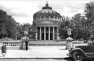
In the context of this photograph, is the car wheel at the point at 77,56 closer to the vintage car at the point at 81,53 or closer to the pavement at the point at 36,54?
the vintage car at the point at 81,53

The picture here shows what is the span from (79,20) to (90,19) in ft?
39.0

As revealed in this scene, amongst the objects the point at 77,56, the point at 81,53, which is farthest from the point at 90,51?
the point at 77,56

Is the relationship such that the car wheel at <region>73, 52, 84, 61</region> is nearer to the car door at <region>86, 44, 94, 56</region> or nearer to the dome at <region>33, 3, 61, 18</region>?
the car door at <region>86, 44, 94, 56</region>

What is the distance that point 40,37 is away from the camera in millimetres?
88312

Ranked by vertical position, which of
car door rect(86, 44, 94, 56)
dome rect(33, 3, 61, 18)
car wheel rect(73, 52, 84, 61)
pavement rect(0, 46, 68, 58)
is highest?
dome rect(33, 3, 61, 18)

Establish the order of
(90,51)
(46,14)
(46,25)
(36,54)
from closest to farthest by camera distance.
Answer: (90,51) < (36,54) < (46,25) < (46,14)

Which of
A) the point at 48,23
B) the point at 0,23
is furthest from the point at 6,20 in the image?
the point at 48,23

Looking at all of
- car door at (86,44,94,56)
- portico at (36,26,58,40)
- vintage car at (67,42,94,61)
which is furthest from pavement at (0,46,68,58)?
portico at (36,26,58,40)

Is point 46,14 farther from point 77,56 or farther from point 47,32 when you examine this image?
point 77,56

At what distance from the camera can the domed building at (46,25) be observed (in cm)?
8356

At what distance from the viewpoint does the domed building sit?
83.6m

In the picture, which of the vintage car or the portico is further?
the portico

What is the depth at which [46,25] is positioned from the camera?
83.2 m

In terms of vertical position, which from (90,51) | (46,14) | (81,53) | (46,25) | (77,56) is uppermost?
(46,14)
